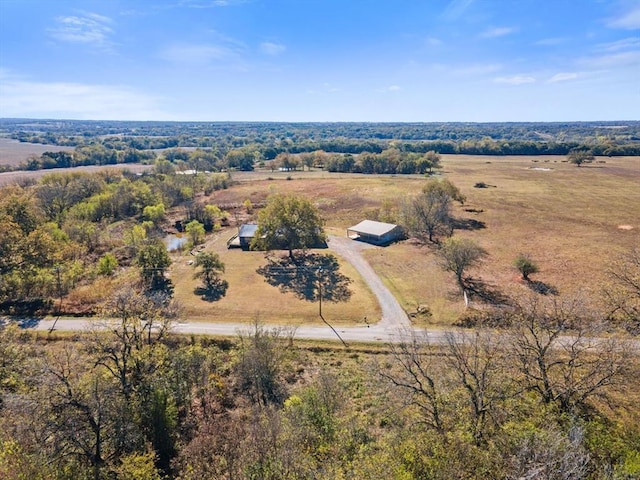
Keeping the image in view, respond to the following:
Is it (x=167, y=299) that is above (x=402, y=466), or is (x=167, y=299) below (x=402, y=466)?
below

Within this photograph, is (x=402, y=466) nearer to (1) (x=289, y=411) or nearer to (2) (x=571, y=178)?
(1) (x=289, y=411)

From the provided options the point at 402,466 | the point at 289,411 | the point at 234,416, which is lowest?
the point at 234,416

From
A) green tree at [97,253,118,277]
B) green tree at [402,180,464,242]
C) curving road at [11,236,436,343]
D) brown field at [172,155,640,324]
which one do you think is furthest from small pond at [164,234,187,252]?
green tree at [402,180,464,242]

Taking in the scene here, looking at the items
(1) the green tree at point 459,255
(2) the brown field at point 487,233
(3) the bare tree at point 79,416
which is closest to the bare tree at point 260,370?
(3) the bare tree at point 79,416

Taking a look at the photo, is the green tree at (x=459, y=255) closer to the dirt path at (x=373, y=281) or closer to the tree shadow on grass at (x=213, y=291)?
the dirt path at (x=373, y=281)

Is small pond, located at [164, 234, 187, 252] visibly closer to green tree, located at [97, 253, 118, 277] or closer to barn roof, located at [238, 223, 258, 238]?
barn roof, located at [238, 223, 258, 238]

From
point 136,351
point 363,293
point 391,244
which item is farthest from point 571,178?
point 136,351

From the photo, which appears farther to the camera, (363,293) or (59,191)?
(59,191)
